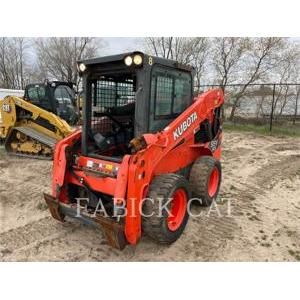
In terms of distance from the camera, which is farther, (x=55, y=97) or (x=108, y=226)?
(x=55, y=97)

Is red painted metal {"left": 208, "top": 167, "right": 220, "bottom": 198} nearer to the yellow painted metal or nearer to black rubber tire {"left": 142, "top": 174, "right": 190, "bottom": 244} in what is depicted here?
black rubber tire {"left": 142, "top": 174, "right": 190, "bottom": 244}

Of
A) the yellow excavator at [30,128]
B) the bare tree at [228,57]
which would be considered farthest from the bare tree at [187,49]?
the yellow excavator at [30,128]

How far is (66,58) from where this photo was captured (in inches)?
1091

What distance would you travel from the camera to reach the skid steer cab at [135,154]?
3.07 m

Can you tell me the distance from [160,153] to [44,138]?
5.59 metres

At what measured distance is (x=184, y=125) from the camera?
3799 mm

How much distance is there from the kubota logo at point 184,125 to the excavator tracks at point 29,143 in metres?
4.86

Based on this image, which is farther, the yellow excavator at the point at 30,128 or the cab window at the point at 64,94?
the cab window at the point at 64,94

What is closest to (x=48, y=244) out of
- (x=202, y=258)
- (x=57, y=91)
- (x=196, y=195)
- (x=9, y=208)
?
(x=9, y=208)

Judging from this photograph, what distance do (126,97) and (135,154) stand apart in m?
1.34

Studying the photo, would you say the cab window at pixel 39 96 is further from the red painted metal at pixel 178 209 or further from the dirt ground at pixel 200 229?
the red painted metal at pixel 178 209

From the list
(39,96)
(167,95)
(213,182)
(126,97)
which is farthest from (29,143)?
(167,95)

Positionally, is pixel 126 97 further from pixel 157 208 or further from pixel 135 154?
pixel 157 208

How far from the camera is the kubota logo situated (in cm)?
364
